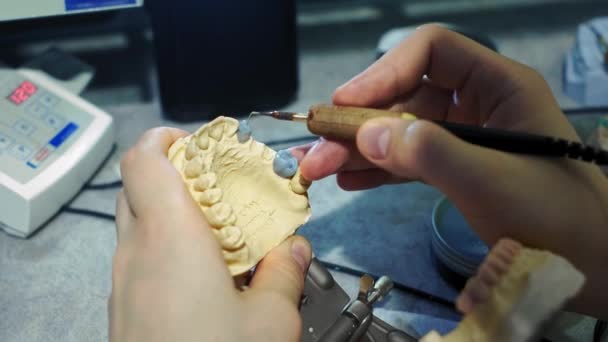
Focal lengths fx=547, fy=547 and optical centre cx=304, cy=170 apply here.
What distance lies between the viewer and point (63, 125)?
0.98m

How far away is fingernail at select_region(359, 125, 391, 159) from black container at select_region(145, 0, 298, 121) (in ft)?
1.78

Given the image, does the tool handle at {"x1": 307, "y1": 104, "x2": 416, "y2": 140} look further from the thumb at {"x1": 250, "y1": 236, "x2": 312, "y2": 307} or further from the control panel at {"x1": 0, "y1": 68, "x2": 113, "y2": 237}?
the control panel at {"x1": 0, "y1": 68, "x2": 113, "y2": 237}

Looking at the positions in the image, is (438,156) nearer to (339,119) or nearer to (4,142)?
(339,119)

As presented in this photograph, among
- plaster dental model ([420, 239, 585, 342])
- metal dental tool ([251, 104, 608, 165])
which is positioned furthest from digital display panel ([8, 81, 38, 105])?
plaster dental model ([420, 239, 585, 342])

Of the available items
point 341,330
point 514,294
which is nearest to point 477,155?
point 514,294

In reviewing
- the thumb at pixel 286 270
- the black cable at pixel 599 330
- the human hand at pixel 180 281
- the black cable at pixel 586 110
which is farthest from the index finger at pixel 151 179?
the black cable at pixel 586 110

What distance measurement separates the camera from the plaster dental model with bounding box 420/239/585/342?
431mm

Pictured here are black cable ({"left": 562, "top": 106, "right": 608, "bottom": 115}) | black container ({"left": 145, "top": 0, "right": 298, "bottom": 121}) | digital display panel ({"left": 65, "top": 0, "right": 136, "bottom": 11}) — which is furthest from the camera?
black cable ({"left": 562, "top": 106, "right": 608, "bottom": 115})

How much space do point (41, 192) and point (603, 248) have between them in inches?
31.9

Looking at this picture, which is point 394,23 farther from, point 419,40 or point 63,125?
point 63,125

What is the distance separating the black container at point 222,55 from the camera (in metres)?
1.04

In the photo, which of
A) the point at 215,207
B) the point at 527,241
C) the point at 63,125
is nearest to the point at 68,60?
the point at 63,125

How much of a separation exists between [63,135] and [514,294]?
813mm

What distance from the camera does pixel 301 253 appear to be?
65 centimetres
